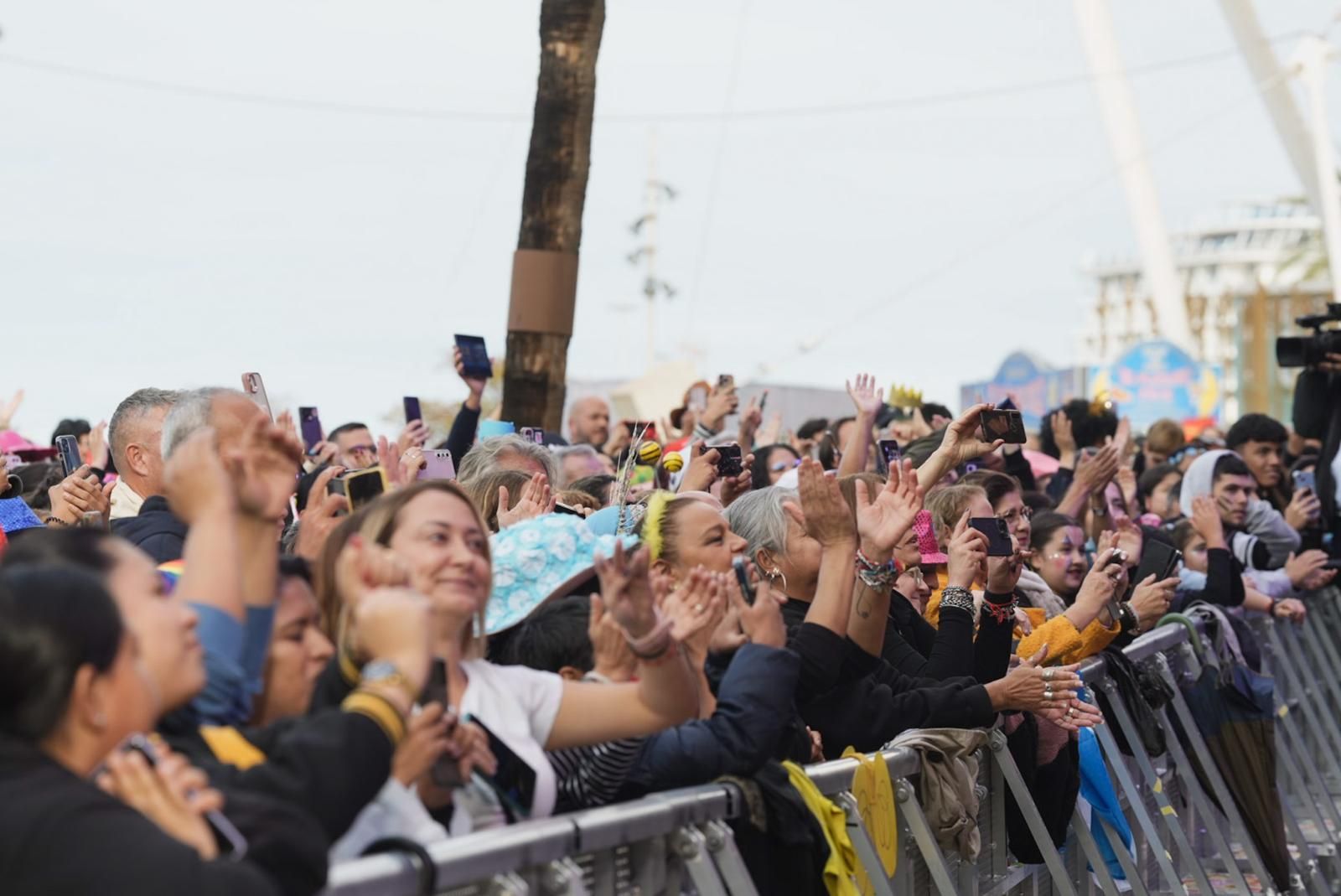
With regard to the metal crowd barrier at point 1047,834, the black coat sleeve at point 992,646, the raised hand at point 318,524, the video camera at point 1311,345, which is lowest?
Result: the metal crowd barrier at point 1047,834

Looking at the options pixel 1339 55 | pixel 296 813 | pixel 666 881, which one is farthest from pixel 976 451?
pixel 1339 55

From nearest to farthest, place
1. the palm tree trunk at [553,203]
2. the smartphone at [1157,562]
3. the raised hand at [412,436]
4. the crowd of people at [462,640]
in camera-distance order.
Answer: the crowd of people at [462,640]
the raised hand at [412,436]
the smartphone at [1157,562]
the palm tree trunk at [553,203]

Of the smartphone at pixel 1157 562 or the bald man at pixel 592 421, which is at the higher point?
the bald man at pixel 592 421

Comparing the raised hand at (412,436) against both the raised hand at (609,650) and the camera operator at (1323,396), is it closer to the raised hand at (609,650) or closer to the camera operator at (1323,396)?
the raised hand at (609,650)

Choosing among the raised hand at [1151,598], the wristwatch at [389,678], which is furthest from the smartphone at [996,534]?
the wristwatch at [389,678]

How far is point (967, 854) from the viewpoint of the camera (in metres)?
5.27

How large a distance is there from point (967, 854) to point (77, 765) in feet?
10.6

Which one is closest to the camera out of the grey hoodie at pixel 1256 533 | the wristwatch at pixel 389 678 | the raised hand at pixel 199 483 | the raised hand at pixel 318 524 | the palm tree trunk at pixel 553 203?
the wristwatch at pixel 389 678

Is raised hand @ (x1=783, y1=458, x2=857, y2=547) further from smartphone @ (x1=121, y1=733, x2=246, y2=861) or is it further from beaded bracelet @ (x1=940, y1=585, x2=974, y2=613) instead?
smartphone @ (x1=121, y1=733, x2=246, y2=861)

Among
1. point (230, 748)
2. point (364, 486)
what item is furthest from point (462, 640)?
point (230, 748)

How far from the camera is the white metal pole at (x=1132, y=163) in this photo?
34.9 m

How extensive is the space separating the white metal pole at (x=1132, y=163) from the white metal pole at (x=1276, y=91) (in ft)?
14.7

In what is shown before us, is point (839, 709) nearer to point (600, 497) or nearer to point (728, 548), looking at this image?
point (728, 548)

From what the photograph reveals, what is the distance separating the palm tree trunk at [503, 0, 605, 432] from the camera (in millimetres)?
9781
